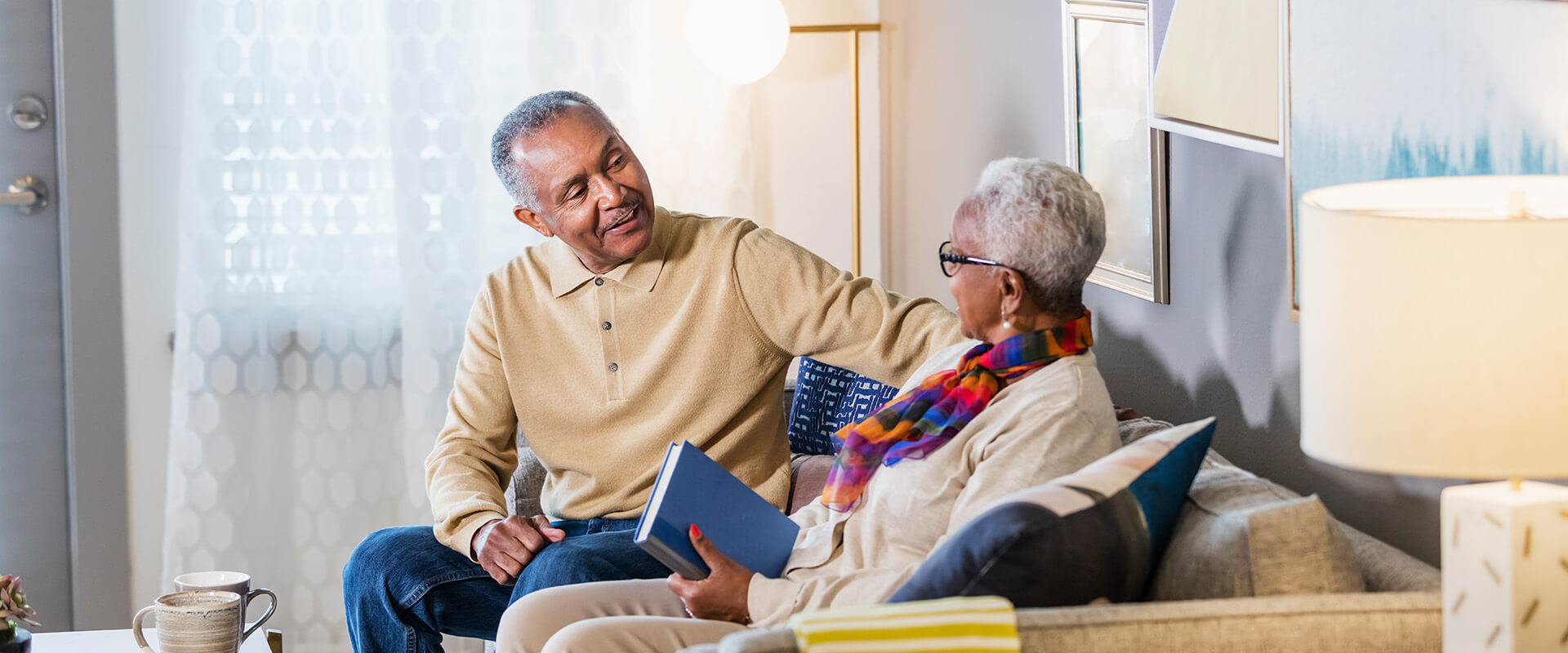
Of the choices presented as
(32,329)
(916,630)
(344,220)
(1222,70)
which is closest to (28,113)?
(32,329)

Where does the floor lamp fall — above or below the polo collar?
above

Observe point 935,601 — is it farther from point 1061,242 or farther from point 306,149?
point 306,149

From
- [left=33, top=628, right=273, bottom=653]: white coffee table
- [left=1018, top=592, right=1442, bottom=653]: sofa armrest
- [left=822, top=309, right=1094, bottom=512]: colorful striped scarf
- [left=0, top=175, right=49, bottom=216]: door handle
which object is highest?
[left=0, top=175, right=49, bottom=216]: door handle

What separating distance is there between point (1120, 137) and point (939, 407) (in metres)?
0.69

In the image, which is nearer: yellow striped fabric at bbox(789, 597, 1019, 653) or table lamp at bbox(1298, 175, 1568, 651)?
table lamp at bbox(1298, 175, 1568, 651)

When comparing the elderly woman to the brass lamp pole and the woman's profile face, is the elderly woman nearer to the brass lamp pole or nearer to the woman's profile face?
the woman's profile face

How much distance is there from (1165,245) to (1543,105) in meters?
0.80

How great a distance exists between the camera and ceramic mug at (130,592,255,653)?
1.74m

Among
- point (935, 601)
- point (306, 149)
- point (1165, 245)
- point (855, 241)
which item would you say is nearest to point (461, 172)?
point (306, 149)

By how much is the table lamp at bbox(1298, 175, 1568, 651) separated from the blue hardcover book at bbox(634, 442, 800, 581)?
2.37ft

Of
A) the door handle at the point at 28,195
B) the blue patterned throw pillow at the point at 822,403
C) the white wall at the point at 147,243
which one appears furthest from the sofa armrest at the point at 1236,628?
the door handle at the point at 28,195

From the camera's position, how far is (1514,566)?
100cm

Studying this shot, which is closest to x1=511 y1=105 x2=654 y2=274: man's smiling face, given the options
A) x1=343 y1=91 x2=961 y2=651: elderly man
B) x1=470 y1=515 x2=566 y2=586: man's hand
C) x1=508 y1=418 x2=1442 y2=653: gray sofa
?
x1=343 y1=91 x2=961 y2=651: elderly man

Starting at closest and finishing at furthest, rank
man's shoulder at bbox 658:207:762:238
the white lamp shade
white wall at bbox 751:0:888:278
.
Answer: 1. the white lamp shade
2. man's shoulder at bbox 658:207:762:238
3. white wall at bbox 751:0:888:278
